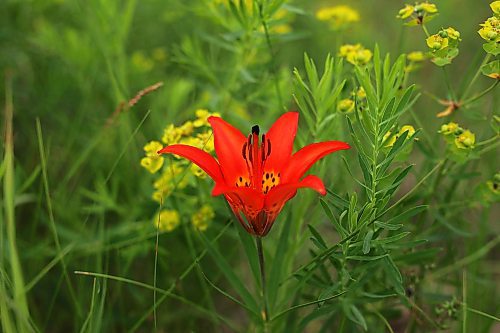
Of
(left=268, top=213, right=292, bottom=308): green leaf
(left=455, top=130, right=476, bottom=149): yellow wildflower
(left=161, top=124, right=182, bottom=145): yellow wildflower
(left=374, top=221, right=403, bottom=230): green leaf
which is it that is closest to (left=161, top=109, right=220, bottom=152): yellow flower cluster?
(left=161, top=124, right=182, bottom=145): yellow wildflower

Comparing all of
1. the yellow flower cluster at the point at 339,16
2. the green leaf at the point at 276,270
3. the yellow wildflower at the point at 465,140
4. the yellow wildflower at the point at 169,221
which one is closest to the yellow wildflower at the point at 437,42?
the yellow wildflower at the point at 465,140

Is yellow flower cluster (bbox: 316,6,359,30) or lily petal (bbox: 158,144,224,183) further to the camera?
yellow flower cluster (bbox: 316,6,359,30)

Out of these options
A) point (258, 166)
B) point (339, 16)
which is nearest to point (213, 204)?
point (258, 166)

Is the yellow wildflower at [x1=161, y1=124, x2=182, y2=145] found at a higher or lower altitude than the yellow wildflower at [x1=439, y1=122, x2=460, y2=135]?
higher

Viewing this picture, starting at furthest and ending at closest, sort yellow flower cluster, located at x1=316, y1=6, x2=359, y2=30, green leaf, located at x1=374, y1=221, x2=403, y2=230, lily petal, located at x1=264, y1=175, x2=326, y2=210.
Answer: yellow flower cluster, located at x1=316, y1=6, x2=359, y2=30 → green leaf, located at x1=374, y1=221, x2=403, y2=230 → lily petal, located at x1=264, y1=175, x2=326, y2=210

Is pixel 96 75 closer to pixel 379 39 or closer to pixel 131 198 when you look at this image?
pixel 131 198

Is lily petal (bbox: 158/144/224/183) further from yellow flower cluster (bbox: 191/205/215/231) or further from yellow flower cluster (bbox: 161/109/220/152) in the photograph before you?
yellow flower cluster (bbox: 191/205/215/231)

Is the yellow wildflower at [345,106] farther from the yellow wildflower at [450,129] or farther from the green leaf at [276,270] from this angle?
the green leaf at [276,270]
